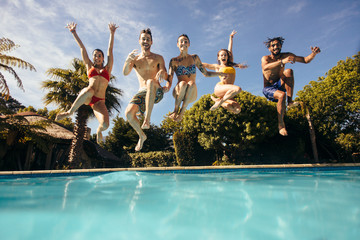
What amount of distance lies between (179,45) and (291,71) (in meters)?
2.88

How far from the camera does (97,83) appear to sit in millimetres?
5508

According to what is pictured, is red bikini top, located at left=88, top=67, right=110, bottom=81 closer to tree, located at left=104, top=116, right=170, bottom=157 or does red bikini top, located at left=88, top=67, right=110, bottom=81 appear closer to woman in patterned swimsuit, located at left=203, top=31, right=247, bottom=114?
woman in patterned swimsuit, located at left=203, top=31, right=247, bottom=114

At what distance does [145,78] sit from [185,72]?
0.94 metres

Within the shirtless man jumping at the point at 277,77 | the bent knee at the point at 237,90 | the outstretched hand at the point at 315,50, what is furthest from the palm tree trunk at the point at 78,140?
the outstretched hand at the point at 315,50

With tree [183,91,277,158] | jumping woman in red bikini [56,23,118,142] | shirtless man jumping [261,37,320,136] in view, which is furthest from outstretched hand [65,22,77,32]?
tree [183,91,277,158]

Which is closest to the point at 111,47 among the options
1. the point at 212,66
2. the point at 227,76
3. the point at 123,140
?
the point at 212,66

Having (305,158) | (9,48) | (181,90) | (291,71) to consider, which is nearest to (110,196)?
(181,90)

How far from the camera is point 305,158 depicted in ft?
68.8

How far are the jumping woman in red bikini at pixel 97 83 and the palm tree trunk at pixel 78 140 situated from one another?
875 cm

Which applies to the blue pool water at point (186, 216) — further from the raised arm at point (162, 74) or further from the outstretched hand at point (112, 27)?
the outstretched hand at point (112, 27)

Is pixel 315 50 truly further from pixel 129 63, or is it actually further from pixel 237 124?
pixel 237 124

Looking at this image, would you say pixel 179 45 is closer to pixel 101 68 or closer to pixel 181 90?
pixel 181 90

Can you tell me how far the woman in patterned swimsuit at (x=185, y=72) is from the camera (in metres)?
5.45

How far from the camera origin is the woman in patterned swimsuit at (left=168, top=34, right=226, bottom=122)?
5.45 metres
